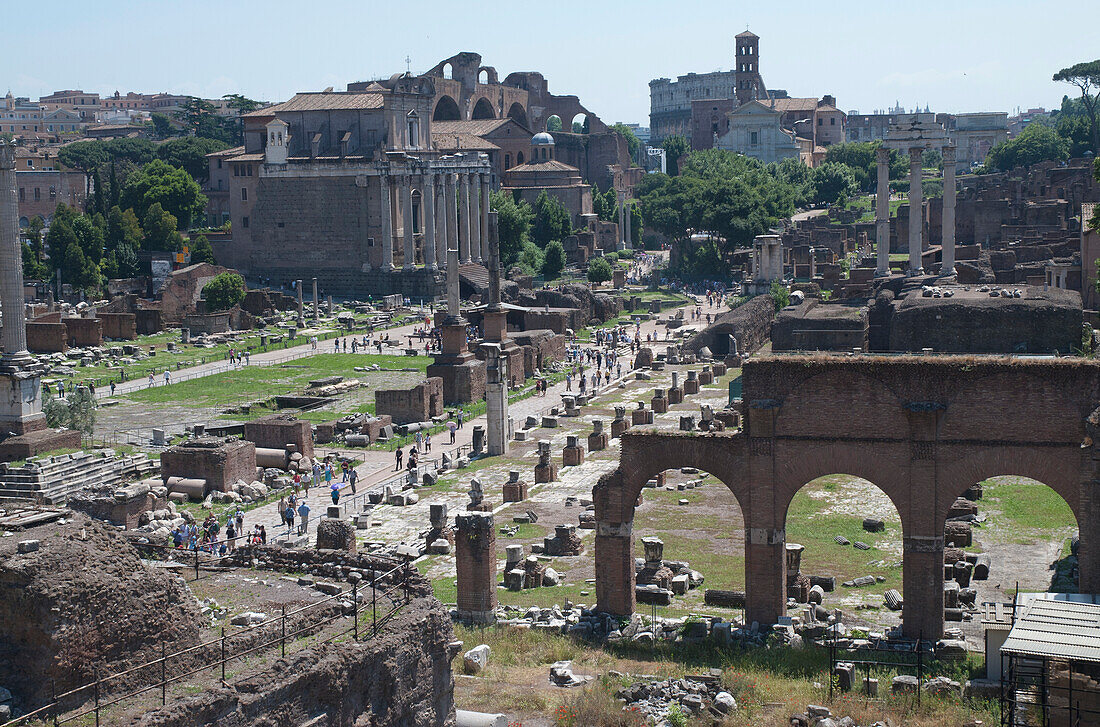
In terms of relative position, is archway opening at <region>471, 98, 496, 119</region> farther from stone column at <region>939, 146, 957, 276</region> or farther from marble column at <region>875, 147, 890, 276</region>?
stone column at <region>939, 146, 957, 276</region>

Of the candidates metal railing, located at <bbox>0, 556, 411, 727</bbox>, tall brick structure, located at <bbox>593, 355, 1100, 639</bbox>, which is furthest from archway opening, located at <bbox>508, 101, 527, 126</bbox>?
metal railing, located at <bbox>0, 556, 411, 727</bbox>

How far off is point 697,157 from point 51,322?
199 ft

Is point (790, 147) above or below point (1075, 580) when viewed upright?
above

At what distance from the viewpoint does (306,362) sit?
5828 cm

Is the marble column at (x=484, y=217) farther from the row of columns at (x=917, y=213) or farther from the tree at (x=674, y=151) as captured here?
the tree at (x=674, y=151)

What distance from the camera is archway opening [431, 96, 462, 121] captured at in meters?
119

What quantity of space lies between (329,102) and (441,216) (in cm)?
1388

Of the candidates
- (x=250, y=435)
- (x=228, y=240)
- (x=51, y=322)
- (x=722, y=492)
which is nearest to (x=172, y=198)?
(x=228, y=240)

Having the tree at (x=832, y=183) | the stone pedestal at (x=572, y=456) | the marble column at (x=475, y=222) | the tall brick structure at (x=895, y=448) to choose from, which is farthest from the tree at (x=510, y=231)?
the tall brick structure at (x=895, y=448)

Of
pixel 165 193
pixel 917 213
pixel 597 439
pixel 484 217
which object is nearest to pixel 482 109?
pixel 484 217

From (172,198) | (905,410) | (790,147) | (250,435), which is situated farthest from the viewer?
(790,147)

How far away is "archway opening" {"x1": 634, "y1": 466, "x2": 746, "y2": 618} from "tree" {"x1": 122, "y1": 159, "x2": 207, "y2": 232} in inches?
2409

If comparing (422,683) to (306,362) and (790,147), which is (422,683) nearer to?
(306,362)

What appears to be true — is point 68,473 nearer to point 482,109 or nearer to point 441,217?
point 441,217
